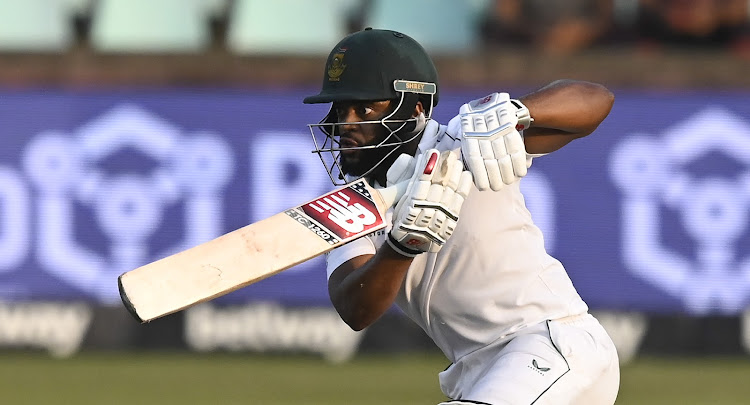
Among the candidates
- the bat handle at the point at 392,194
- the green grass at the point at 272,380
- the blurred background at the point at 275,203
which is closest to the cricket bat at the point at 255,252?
the bat handle at the point at 392,194

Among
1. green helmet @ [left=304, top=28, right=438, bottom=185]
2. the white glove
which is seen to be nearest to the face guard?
green helmet @ [left=304, top=28, right=438, bottom=185]

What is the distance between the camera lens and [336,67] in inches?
156

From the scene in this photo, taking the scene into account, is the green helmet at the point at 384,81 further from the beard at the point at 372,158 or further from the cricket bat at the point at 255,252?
the cricket bat at the point at 255,252

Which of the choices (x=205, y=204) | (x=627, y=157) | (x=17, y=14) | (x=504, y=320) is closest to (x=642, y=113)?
(x=627, y=157)

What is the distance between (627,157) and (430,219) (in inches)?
220

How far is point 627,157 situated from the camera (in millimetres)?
8773

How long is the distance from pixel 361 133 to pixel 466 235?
0.43 m

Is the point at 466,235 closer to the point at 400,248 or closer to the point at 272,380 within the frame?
the point at 400,248

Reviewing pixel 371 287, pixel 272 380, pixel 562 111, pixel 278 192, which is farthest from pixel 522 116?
pixel 278 192

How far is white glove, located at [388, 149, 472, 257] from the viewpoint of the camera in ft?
11.1

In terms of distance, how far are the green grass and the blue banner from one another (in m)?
0.41

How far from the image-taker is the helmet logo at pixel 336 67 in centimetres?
395

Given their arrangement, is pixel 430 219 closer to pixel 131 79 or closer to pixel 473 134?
pixel 473 134

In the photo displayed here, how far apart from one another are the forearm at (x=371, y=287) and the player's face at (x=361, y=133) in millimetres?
310
